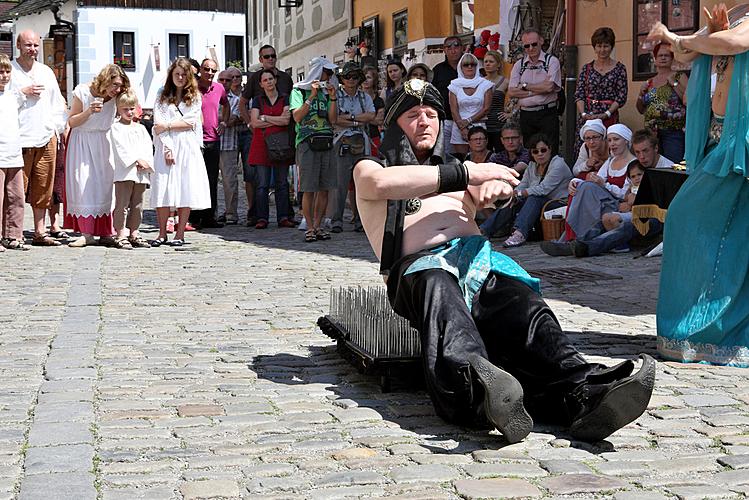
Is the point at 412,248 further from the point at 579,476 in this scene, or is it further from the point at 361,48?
the point at 361,48

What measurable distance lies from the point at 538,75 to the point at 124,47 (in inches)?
1588

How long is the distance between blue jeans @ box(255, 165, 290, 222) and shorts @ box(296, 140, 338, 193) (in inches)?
45.8

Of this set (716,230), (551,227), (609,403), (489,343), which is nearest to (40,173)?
(551,227)

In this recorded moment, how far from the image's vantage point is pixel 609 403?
4.38 m

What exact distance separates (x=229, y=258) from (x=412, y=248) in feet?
21.6

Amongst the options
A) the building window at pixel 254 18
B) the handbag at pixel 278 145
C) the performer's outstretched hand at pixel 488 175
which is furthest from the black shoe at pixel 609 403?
the building window at pixel 254 18

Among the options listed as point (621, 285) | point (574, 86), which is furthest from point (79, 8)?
point (621, 285)

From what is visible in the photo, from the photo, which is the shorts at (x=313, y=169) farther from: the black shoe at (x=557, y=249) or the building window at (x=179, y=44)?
the building window at (x=179, y=44)

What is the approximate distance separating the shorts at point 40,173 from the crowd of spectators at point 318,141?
0.02m

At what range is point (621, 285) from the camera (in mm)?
9625

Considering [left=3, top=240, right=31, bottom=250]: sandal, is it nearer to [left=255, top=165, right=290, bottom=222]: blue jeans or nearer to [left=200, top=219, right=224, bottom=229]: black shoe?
[left=200, top=219, right=224, bottom=229]: black shoe

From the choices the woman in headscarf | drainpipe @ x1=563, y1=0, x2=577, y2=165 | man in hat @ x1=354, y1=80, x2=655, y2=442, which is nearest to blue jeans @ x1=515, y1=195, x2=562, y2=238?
the woman in headscarf

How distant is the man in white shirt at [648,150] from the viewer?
11.6m

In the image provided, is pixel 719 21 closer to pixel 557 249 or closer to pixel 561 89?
pixel 557 249
